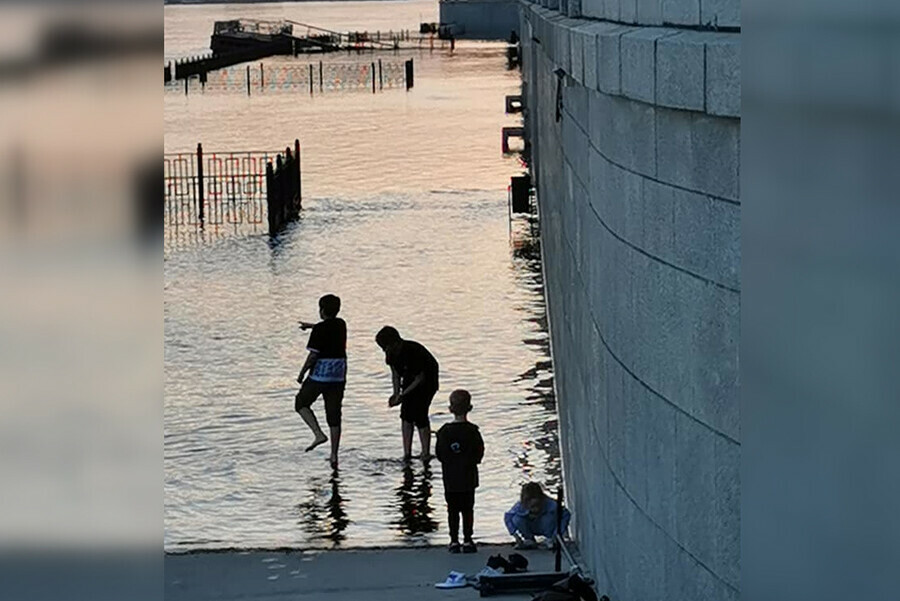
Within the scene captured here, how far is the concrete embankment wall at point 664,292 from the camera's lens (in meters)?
5.78

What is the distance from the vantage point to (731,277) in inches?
227

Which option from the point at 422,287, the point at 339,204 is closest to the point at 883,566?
the point at 422,287

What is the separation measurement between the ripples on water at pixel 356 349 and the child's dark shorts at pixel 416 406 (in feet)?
1.46

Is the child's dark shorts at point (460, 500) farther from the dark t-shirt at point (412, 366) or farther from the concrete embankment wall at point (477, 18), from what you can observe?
the concrete embankment wall at point (477, 18)

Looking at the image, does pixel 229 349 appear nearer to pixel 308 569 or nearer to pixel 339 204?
pixel 308 569

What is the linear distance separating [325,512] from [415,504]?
77 cm

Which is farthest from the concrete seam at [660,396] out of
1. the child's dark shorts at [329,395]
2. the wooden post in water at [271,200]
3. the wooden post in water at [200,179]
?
the wooden post in water at [200,179]

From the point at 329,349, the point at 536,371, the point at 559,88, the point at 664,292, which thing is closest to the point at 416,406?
the point at 329,349

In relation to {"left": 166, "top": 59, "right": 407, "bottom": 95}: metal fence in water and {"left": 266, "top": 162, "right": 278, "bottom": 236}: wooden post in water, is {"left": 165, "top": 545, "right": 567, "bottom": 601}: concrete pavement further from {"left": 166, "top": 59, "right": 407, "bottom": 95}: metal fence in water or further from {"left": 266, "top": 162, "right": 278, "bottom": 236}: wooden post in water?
{"left": 166, "top": 59, "right": 407, "bottom": 95}: metal fence in water

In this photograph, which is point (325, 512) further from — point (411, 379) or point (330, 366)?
point (330, 366)

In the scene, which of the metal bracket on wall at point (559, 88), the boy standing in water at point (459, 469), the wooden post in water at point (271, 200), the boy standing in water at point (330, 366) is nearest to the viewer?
the metal bracket on wall at point (559, 88)

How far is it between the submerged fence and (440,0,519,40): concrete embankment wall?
10113 centimetres

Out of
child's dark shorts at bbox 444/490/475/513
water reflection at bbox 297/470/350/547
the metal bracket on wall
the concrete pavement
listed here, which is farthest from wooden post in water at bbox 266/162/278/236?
child's dark shorts at bbox 444/490/475/513

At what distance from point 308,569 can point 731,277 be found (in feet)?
22.6
